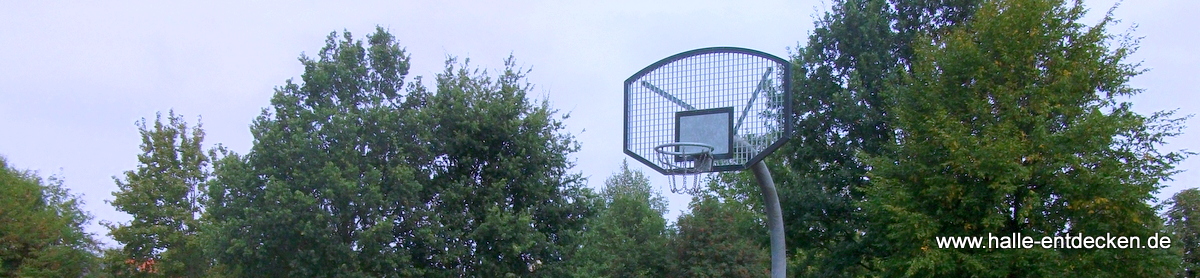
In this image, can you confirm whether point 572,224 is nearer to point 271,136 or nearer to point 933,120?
point 271,136

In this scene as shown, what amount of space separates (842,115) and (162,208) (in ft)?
67.1

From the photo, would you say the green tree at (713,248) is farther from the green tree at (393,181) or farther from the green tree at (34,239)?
the green tree at (34,239)

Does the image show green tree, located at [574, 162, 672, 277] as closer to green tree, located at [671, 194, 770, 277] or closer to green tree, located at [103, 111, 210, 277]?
green tree, located at [671, 194, 770, 277]

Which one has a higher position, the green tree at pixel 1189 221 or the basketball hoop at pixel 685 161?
the green tree at pixel 1189 221

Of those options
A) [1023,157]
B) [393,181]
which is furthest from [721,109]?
[393,181]

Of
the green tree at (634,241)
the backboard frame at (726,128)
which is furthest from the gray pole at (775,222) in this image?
the green tree at (634,241)

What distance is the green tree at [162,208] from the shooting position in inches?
1151

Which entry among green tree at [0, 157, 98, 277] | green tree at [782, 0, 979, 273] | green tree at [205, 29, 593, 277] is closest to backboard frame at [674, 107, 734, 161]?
green tree at [782, 0, 979, 273]

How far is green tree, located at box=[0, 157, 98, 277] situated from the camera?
98.0 ft

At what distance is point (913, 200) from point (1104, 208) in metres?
2.63

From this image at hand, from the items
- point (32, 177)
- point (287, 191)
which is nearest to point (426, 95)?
point (287, 191)

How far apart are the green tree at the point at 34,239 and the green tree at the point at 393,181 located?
12656 millimetres

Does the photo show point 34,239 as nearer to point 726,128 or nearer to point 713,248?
point 713,248

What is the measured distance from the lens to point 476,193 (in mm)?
21312
